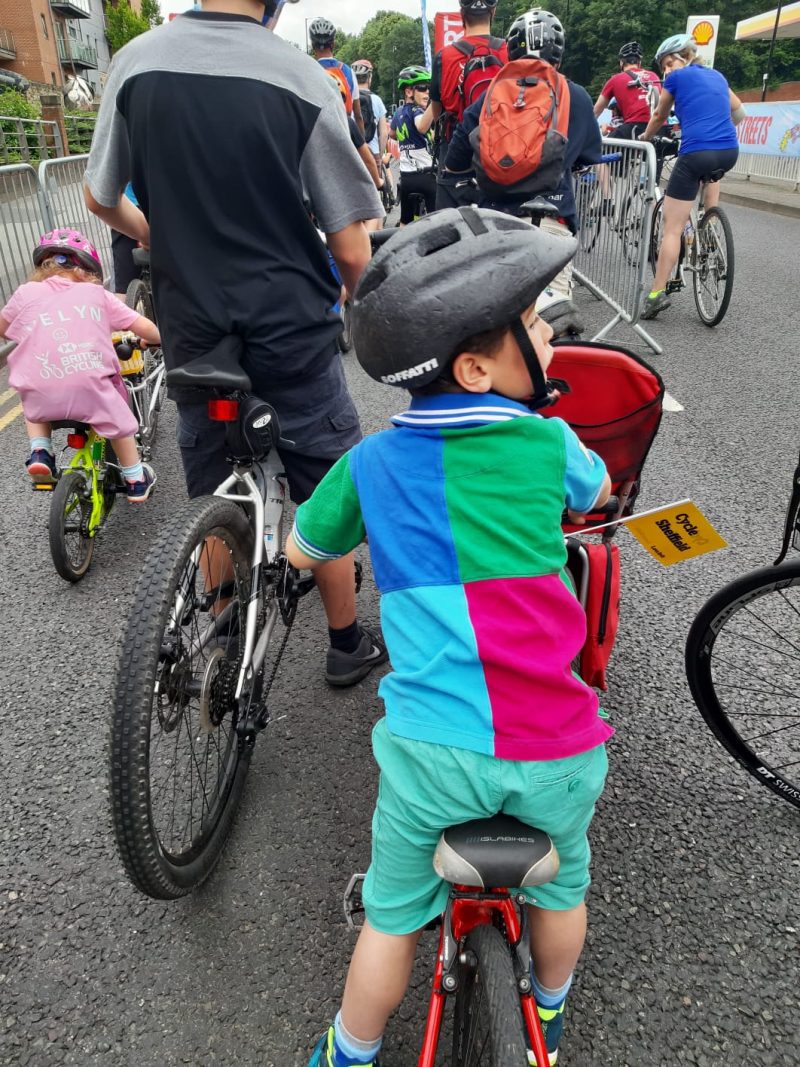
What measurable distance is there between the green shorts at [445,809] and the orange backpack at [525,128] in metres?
3.90

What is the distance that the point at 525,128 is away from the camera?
4453 millimetres

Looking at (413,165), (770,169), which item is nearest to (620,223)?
(413,165)

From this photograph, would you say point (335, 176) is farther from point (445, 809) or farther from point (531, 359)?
point (445, 809)

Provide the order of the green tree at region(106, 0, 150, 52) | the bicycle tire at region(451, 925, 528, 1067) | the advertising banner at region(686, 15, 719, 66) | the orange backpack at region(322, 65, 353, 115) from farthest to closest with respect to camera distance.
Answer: the green tree at region(106, 0, 150, 52), the advertising banner at region(686, 15, 719, 66), the orange backpack at region(322, 65, 353, 115), the bicycle tire at region(451, 925, 528, 1067)

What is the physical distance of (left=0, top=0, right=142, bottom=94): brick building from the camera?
42.7m

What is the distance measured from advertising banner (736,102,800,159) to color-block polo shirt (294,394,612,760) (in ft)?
60.9

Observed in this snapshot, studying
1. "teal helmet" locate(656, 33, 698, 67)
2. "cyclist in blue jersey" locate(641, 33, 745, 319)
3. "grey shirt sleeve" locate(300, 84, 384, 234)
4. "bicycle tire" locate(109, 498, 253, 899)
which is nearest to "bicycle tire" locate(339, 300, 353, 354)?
"grey shirt sleeve" locate(300, 84, 384, 234)

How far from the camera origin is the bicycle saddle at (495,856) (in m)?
1.29

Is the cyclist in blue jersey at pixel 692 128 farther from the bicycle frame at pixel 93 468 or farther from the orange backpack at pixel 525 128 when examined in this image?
the bicycle frame at pixel 93 468

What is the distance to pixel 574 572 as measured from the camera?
5.96 feet

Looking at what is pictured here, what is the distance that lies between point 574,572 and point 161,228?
1341mm

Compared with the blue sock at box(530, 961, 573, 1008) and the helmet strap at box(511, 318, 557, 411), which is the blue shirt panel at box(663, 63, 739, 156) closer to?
the helmet strap at box(511, 318, 557, 411)

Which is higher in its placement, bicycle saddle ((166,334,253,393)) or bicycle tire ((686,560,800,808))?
bicycle saddle ((166,334,253,393))

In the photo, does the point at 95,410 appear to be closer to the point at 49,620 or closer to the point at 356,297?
the point at 49,620
